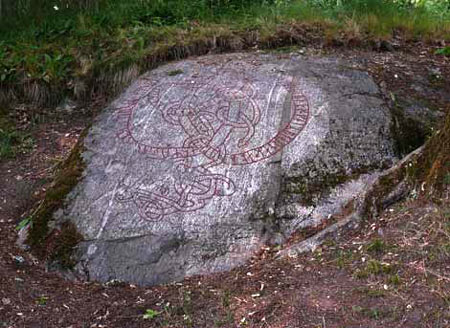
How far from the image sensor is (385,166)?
562 centimetres

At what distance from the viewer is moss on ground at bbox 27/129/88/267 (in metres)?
5.24

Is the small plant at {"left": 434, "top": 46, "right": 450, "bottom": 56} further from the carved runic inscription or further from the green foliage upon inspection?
the green foliage

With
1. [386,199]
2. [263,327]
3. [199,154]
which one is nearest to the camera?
[263,327]

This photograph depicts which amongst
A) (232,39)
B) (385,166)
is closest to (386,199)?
(385,166)

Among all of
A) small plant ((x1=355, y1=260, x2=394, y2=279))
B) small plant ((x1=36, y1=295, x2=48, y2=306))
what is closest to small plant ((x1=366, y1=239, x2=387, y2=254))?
small plant ((x1=355, y1=260, x2=394, y2=279))

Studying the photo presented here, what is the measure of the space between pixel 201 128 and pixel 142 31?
214cm

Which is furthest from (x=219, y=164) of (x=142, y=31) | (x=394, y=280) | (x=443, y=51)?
(x=443, y=51)

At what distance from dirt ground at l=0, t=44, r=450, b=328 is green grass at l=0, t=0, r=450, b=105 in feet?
7.54

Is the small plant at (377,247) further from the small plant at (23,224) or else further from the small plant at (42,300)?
the small plant at (23,224)

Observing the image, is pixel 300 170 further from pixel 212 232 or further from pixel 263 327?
pixel 263 327

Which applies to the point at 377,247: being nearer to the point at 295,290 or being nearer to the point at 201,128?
the point at 295,290

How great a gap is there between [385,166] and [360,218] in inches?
33.4

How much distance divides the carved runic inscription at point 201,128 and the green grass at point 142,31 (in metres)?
0.80

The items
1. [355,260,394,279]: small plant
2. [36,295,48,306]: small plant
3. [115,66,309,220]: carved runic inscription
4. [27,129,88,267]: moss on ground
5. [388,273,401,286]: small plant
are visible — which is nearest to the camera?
[388,273,401,286]: small plant
